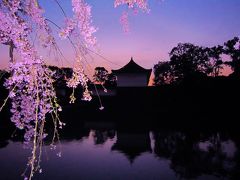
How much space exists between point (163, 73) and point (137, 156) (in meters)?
41.2

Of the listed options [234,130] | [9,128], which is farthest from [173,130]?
[9,128]

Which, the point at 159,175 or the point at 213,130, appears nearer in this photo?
the point at 159,175

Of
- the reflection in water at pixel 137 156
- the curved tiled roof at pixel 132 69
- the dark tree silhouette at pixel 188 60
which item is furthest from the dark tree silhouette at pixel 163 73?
the reflection in water at pixel 137 156

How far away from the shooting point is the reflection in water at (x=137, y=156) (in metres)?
8.73

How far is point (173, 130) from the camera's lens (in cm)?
1652

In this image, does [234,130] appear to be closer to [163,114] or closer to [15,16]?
[163,114]

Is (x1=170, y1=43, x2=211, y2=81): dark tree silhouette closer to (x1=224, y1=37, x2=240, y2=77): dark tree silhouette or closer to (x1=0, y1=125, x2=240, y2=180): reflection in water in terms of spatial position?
(x1=224, y1=37, x2=240, y2=77): dark tree silhouette

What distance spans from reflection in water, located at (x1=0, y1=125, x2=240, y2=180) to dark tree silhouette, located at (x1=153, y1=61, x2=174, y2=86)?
34.7 m

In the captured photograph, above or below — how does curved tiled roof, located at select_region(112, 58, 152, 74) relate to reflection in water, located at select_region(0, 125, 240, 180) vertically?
above

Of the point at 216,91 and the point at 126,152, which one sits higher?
the point at 216,91

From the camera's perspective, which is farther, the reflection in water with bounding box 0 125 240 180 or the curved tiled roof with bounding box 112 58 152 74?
the curved tiled roof with bounding box 112 58 152 74

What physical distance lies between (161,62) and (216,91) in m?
31.6

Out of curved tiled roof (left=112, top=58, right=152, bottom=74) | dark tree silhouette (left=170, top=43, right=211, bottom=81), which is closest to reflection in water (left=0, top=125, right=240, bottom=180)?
curved tiled roof (left=112, top=58, right=152, bottom=74)

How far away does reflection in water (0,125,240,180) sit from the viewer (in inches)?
344
